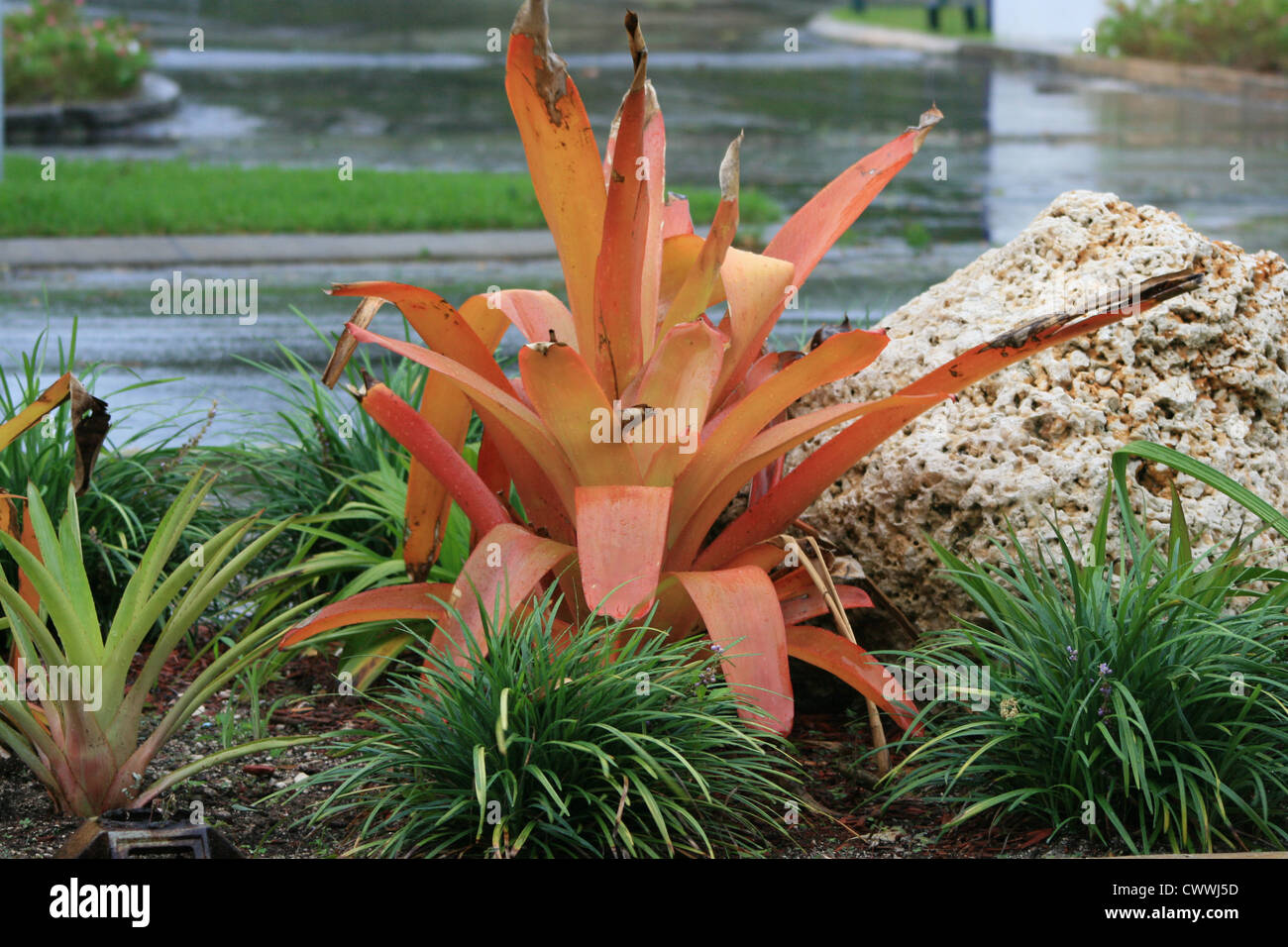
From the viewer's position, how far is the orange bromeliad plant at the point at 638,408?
3.39 metres

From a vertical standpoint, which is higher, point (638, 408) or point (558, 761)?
point (638, 408)

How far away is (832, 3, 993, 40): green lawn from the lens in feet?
90.0

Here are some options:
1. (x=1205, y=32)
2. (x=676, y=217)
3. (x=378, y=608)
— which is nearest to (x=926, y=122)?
(x=676, y=217)

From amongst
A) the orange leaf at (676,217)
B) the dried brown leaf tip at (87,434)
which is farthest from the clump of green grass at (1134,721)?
the dried brown leaf tip at (87,434)

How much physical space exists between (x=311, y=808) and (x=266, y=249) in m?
8.75

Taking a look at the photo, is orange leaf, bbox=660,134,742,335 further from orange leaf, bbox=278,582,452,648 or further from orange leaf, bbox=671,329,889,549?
orange leaf, bbox=278,582,452,648

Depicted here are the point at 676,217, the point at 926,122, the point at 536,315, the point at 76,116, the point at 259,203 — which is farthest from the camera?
the point at 76,116

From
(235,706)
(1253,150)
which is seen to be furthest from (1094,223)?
(1253,150)

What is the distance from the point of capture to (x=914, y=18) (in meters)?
29.9

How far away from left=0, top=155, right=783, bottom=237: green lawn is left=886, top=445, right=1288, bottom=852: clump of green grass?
345 inches

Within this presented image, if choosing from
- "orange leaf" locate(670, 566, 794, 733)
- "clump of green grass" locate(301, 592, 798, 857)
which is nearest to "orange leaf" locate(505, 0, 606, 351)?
"orange leaf" locate(670, 566, 794, 733)

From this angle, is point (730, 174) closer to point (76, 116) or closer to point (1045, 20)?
point (76, 116)

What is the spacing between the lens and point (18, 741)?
3.34m
